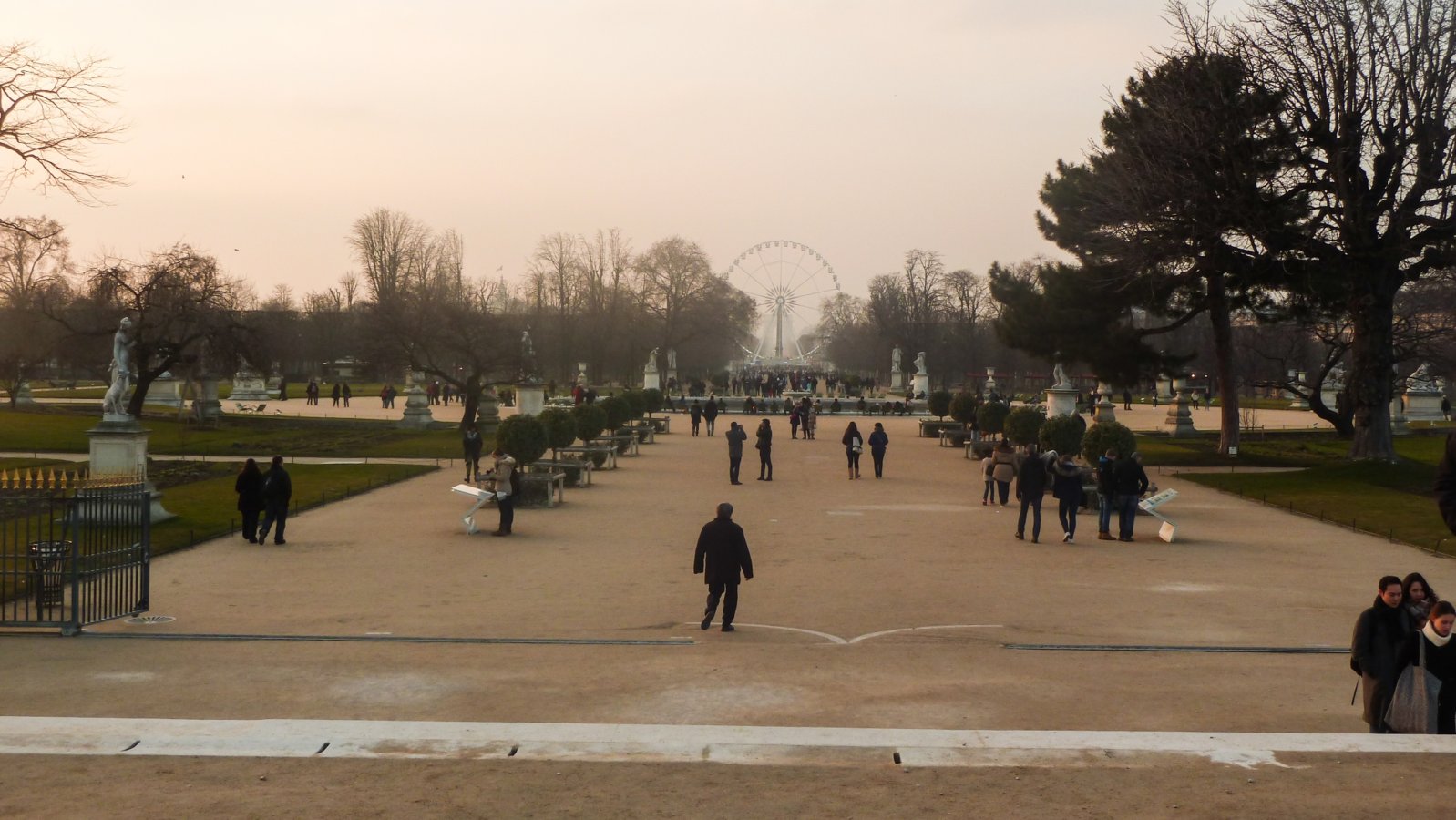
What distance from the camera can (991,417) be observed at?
4041 centimetres

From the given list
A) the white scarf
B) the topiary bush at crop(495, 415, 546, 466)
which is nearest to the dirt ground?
the white scarf

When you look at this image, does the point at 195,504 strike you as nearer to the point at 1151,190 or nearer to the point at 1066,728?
the point at 1066,728

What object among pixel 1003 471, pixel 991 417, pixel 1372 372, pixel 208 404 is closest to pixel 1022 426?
pixel 991 417

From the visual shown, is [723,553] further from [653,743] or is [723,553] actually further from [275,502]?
[275,502]

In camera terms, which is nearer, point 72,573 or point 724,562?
point 72,573

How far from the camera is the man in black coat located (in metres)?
13.6

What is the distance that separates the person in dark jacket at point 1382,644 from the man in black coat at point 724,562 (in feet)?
20.0

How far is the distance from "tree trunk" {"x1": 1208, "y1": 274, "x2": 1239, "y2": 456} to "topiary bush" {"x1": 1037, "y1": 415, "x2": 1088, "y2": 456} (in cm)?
1300

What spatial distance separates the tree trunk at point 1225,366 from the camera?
1640 inches

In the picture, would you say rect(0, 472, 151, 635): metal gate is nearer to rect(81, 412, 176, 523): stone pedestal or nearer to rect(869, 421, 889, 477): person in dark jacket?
rect(81, 412, 176, 523): stone pedestal

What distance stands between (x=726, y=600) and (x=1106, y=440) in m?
15.6

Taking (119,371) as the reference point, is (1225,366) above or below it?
above

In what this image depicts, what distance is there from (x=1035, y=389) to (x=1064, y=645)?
318 feet

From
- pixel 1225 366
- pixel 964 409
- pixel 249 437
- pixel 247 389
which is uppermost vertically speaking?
pixel 1225 366
